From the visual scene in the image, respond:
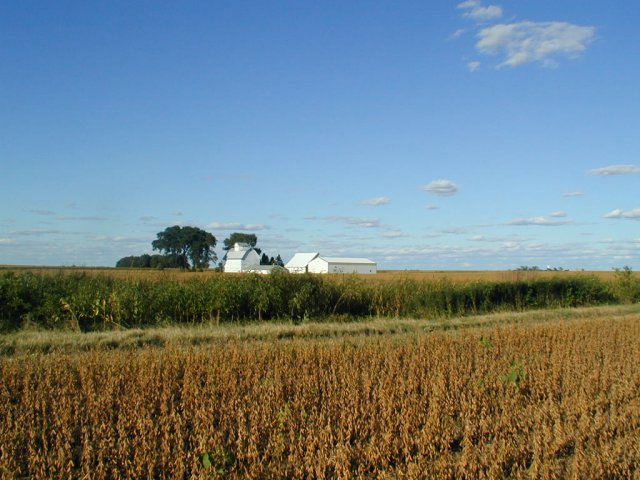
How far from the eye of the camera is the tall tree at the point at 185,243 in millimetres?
51091

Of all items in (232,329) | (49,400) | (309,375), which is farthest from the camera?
(232,329)

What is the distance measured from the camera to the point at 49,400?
25.6 feet

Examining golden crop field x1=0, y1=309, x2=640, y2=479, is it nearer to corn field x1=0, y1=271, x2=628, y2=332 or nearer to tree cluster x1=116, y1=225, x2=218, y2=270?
corn field x1=0, y1=271, x2=628, y2=332

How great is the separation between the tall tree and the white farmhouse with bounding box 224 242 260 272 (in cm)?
322

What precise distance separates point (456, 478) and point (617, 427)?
2807 mm

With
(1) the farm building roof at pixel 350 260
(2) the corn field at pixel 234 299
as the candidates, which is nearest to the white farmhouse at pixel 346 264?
(1) the farm building roof at pixel 350 260

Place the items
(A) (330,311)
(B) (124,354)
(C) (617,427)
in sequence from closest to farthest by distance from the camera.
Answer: (C) (617,427), (B) (124,354), (A) (330,311)

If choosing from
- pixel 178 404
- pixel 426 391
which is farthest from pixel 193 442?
pixel 426 391

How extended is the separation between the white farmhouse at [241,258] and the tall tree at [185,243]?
322 centimetres

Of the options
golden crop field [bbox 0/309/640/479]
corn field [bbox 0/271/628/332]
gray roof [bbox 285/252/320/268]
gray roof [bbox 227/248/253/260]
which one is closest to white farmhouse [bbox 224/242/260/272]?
gray roof [bbox 227/248/253/260]

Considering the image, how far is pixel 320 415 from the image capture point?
6.98 m

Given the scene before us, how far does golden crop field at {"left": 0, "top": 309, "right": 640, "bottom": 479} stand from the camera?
5.76m

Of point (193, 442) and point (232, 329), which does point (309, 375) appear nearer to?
point (193, 442)

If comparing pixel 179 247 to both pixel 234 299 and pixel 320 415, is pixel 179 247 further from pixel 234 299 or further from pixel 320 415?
pixel 320 415
